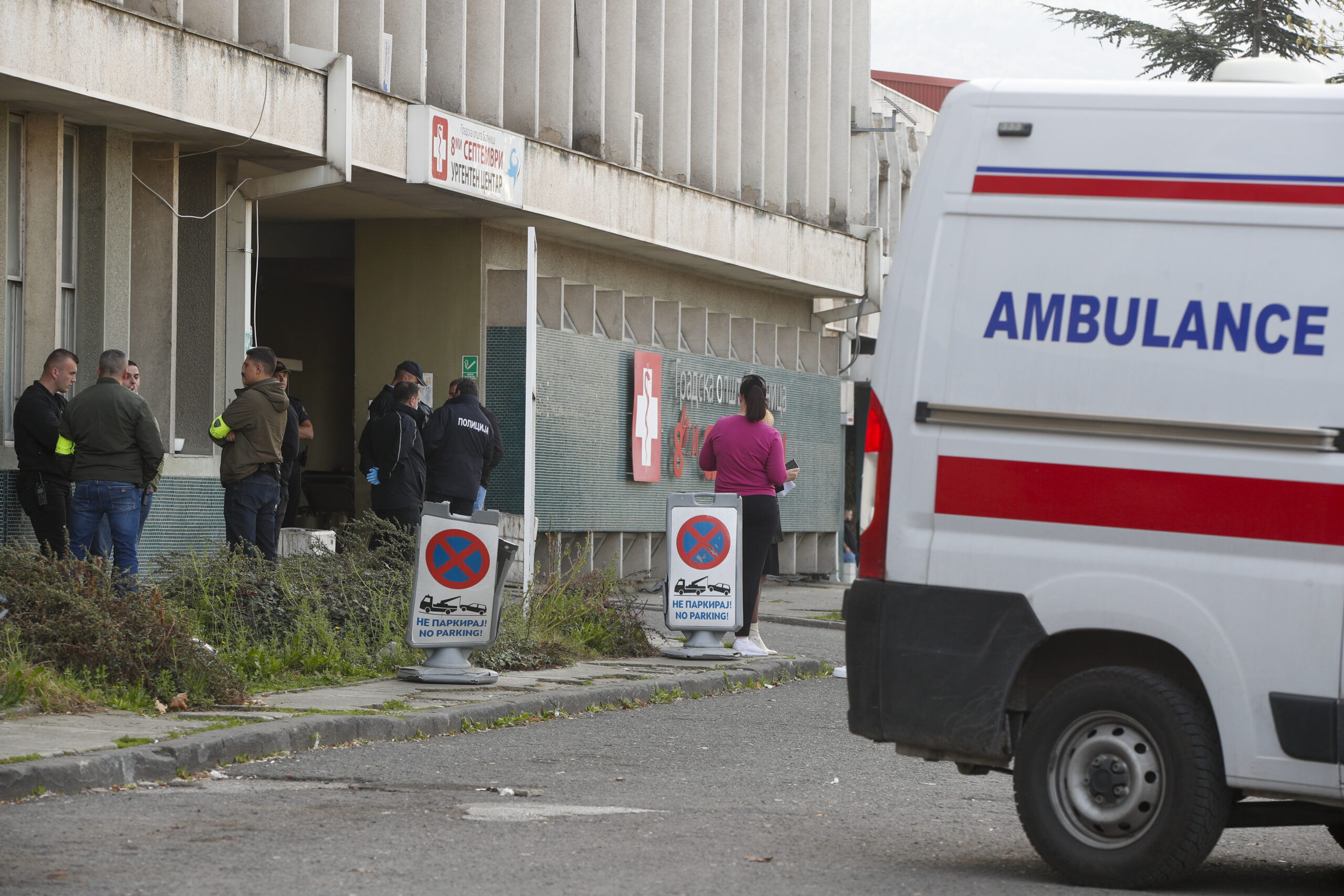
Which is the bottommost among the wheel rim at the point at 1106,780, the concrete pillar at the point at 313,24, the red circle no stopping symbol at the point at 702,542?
Result: the wheel rim at the point at 1106,780

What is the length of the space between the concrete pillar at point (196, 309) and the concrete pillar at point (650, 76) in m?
7.31

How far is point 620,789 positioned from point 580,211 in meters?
12.3

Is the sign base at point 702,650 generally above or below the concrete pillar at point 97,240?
below

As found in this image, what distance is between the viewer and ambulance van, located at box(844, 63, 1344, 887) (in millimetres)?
5508

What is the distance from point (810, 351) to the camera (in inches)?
1080

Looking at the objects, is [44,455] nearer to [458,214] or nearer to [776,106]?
[458,214]

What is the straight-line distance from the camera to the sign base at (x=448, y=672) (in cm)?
1072

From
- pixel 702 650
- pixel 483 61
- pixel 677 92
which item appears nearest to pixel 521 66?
pixel 483 61

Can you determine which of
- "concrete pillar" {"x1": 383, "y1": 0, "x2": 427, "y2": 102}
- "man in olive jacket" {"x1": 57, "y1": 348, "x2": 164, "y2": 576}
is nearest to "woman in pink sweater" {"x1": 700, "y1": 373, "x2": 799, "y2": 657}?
"man in olive jacket" {"x1": 57, "y1": 348, "x2": 164, "y2": 576}

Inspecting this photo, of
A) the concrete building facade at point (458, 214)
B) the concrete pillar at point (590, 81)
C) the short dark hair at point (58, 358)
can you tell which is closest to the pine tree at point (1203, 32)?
the concrete building facade at point (458, 214)

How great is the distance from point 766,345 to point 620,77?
6091mm

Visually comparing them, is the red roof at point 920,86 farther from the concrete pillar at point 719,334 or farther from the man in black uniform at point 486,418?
the man in black uniform at point 486,418

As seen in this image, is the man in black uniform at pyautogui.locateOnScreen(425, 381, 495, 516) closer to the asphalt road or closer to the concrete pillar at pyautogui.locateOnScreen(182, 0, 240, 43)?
the concrete pillar at pyautogui.locateOnScreen(182, 0, 240, 43)

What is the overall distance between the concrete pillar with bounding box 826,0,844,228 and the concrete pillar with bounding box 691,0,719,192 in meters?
4.04
